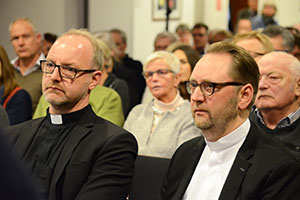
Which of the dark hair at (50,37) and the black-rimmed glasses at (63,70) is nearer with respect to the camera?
the black-rimmed glasses at (63,70)

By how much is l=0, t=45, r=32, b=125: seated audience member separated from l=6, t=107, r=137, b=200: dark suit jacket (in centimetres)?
145

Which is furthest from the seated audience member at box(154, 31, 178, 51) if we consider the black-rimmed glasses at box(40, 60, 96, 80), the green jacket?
the black-rimmed glasses at box(40, 60, 96, 80)

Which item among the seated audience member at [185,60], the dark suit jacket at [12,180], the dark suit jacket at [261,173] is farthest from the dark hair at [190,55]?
the dark suit jacket at [12,180]

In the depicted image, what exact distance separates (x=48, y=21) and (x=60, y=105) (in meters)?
5.49

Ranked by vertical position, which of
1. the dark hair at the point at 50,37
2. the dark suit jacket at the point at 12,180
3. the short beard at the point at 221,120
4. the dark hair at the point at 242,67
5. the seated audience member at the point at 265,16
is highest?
the seated audience member at the point at 265,16

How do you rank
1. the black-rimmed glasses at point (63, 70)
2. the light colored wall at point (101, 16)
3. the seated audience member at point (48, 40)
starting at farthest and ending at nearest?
the light colored wall at point (101, 16) → the seated audience member at point (48, 40) → the black-rimmed glasses at point (63, 70)

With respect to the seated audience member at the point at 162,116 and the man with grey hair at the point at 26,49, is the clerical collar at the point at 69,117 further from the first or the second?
the man with grey hair at the point at 26,49

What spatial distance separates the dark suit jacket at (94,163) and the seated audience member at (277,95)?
2.36 feet

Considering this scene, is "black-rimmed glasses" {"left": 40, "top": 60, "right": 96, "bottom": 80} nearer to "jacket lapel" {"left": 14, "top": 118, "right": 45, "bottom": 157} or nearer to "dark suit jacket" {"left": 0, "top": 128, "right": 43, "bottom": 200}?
"jacket lapel" {"left": 14, "top": 118, "right": 45, "bottom": 157}

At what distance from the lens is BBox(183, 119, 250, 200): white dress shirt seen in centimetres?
184

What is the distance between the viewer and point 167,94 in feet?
11.5

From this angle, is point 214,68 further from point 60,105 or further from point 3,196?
point 3,196

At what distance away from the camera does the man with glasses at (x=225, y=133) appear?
5.73ft

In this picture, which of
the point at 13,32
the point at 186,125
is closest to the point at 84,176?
the point at 186,125
